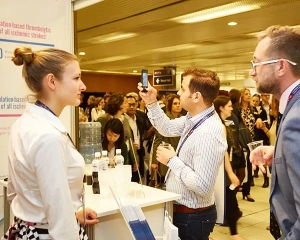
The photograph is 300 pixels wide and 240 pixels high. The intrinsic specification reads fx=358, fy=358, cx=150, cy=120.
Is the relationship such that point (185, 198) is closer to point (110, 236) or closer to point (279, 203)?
point (110, 236)

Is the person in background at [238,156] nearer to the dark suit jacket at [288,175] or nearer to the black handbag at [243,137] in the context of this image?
the black handbag at [243,137]

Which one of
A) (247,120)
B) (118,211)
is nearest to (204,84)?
(118,211)

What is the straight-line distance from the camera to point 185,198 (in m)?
2.10

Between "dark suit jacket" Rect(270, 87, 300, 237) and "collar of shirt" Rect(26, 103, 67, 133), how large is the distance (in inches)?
33.5

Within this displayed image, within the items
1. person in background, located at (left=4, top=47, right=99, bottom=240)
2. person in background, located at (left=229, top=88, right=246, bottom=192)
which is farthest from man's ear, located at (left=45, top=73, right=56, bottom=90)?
person in background, located at (left=229, top=88, right=246, bottom=192)

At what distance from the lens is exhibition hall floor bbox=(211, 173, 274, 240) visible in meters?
3.97

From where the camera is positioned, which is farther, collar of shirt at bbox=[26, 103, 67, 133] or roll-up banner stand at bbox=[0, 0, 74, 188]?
→ roll-up banner stand at bbox=[0, 0, 74, 188]

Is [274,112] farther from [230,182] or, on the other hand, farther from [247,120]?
[247,120]

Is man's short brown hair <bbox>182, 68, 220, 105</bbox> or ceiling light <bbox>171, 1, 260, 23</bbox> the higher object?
ceiling light <bbox>171, 1, 260, 23</bbox>

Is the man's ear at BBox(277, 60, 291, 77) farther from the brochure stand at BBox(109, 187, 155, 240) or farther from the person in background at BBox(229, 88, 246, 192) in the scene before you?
the person in background at BBox(229, 88, 246, 192)

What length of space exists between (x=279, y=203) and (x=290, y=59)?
1.75ft

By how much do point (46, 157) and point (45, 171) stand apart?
52mm

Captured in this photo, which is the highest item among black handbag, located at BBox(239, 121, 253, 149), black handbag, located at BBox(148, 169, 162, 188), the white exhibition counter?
black handbag, located at BBox(239, 121, 253, 149)

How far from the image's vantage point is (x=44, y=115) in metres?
1.48
